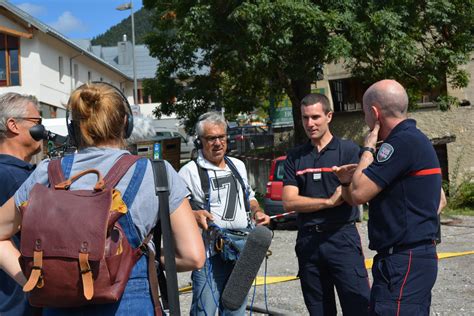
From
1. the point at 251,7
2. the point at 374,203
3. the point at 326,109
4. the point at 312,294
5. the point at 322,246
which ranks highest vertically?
the point at 251,7

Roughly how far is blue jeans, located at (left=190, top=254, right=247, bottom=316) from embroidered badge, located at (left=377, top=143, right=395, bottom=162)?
175 cm

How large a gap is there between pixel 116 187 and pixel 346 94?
24042mm

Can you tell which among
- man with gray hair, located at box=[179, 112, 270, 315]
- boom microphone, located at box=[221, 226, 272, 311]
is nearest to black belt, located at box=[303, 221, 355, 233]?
man with gray hair, located at box=[179, 112, 270, 315]

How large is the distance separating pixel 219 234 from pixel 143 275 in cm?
235

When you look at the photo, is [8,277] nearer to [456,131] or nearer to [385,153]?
[385,153]

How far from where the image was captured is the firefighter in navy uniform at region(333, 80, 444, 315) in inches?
153

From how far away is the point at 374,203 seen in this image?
4047 mm

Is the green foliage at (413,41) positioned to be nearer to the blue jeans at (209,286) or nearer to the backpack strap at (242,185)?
the backpack strap at (242,185)

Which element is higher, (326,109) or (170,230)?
(326,109)

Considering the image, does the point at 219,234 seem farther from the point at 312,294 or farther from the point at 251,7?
the point at 251,7

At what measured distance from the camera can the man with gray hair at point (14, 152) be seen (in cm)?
352

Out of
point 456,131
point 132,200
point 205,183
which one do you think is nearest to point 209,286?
point 205,183

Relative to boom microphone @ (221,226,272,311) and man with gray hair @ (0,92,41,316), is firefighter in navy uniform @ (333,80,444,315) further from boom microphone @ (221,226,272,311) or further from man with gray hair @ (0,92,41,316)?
man with gray hair @ (0,92,41,316)

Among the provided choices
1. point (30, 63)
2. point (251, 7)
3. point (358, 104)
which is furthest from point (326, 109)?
point (30, 63)
